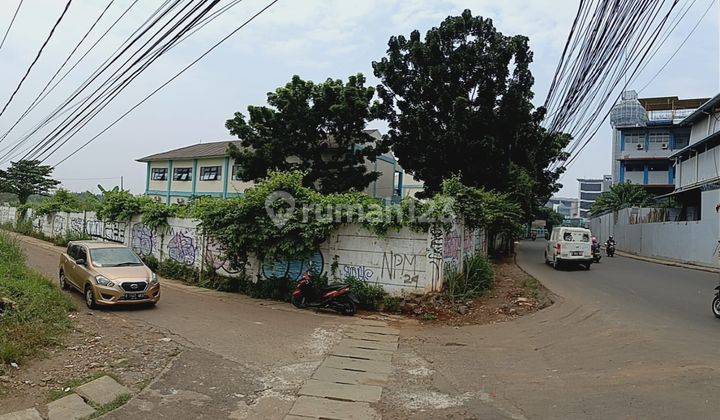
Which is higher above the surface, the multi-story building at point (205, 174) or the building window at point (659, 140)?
the building window at point (659, 140)

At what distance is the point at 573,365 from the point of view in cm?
762

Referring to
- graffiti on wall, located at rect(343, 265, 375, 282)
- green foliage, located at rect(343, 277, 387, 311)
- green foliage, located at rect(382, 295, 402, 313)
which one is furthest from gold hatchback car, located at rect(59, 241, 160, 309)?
green foliage, located at rect(382, 295, 402, 313)

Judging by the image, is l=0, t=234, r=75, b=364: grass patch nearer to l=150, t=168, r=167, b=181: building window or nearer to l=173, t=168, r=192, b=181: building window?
l=173, t=168, r=192, b=181: building window

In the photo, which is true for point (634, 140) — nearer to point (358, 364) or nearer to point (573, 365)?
point (573, 365)

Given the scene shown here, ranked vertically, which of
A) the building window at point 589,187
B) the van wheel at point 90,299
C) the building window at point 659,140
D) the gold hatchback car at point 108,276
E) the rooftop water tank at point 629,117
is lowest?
the van wheel at point 90,299

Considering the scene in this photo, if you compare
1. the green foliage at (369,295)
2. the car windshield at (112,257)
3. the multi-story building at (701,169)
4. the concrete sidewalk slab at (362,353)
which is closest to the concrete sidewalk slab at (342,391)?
the concrete sidewalk slab at (362,353)

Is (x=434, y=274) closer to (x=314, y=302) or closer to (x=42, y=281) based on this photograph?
(x=314, y=302)

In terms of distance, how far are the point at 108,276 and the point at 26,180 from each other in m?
48.1

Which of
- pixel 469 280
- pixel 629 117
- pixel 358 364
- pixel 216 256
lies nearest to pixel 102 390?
pixel 358 364

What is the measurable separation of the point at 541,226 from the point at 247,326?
87.1m

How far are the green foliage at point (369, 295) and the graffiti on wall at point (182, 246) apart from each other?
24.5 ft

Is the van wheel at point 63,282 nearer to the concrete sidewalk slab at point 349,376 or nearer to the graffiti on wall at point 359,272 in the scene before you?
the graffiti on wall at point 359,272

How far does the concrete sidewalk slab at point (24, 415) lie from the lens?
16.9ft

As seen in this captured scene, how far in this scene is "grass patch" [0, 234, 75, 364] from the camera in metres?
6.93
